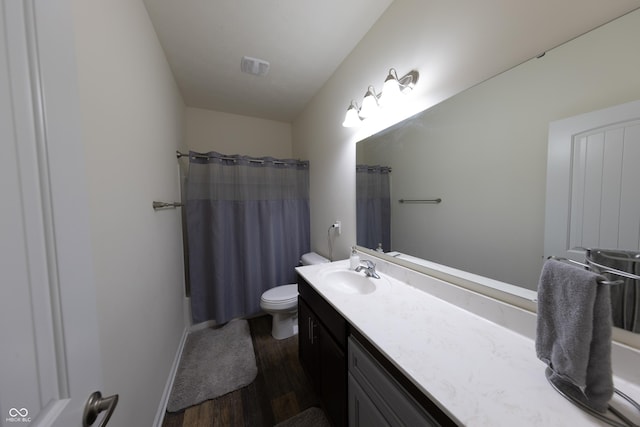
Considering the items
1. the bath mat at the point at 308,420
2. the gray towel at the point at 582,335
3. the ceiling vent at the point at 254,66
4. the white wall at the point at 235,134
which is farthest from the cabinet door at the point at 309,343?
the white wall at the point at 235,134

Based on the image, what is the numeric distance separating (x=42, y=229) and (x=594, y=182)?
1381 mm

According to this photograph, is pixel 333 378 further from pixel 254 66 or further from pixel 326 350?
pixel 254 66

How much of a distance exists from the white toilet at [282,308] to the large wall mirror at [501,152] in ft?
3.73

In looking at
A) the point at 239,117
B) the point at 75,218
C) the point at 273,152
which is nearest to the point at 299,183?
the point at 273,152

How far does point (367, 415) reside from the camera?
0.85 meters

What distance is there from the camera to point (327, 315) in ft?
3.75

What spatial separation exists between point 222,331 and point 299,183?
1.74 m

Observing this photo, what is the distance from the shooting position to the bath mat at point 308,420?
1255 mm

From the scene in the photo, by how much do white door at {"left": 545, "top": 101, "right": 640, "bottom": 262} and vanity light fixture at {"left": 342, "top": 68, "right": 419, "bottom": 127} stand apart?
69 cm

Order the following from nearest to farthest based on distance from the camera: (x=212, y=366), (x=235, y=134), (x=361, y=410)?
(x=361, y=410) < (x=212, y=366) < (x=235, y=134)

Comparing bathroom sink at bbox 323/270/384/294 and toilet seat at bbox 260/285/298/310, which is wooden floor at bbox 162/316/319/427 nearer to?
toilet seat at bbox 260/285/298/310

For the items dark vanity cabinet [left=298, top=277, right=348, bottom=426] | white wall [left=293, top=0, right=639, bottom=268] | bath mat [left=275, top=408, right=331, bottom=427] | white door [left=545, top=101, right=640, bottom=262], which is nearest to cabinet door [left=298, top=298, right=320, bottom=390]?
dark vanity cabinet [left=298, top=277, right=348, bottom=426]

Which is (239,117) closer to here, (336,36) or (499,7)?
(336,36)

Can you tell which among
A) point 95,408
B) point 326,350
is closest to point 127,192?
point 95,408
